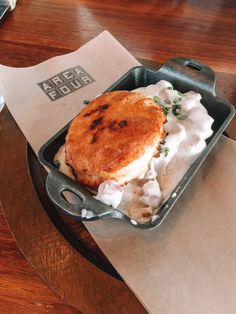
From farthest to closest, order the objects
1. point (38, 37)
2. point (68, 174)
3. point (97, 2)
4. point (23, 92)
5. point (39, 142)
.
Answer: point (97, 2)
point (38, 37)
point (23, 92)
point (39, 142)
point (68, 174)

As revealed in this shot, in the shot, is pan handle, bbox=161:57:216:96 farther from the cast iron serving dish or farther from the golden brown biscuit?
the golden brown biscuit

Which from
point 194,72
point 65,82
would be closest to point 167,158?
point 194,72

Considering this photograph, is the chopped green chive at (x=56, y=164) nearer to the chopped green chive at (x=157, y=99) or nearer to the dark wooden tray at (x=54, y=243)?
the dark wooden tray at (x=54, y=243)

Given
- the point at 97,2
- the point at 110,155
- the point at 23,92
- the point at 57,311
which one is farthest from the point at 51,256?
the point at 97,2

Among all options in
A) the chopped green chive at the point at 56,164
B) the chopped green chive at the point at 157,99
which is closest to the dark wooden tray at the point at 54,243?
the chopped green chive at the point at 56,164

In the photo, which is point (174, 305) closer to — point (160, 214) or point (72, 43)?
point (160, 214)

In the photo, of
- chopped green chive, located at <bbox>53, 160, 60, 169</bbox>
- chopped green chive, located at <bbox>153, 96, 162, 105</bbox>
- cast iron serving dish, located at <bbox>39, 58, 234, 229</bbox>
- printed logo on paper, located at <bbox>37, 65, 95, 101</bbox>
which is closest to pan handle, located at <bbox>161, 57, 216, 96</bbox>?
cast iron serving dish, located at <bbox>39, 58, 234, 229</bbox>
